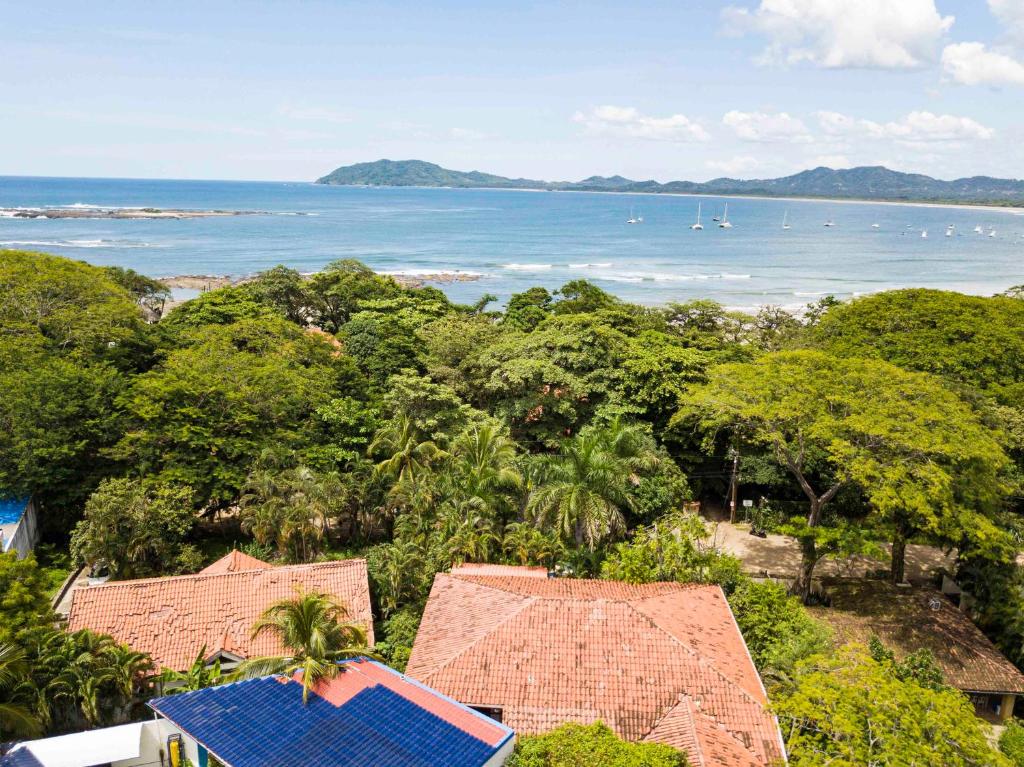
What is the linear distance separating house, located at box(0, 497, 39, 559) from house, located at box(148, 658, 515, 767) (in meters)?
11.0

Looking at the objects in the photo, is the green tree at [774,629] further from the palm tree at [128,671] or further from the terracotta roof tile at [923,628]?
the palm tree at [128,671]

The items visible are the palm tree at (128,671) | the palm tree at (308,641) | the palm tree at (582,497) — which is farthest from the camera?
the palm tree at (582,497)

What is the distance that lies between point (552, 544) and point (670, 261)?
82.8 meters

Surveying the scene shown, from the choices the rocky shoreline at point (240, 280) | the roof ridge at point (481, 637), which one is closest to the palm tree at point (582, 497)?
the roof ridge at point (481, 637)

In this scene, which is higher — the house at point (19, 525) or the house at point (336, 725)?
the house at point (336, 725)

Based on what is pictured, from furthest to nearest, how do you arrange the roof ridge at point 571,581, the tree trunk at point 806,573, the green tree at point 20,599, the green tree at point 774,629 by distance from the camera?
the tree trunk at point 806,573 → the roof ridge at point 571,581 → the green tree at point 774,629 → the green tree at point 20,599

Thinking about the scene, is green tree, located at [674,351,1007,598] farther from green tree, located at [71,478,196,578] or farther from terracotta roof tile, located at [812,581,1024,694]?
green tree, located at [71,478,196,578]

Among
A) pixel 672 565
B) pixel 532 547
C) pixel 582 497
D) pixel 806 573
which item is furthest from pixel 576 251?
pixel 672 565

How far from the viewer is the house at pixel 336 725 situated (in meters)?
10.2

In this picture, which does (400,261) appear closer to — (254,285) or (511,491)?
(254,285)

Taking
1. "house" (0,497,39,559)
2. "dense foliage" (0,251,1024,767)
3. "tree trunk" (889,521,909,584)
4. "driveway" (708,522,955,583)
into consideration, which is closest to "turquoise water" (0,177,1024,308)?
"dense foliage" (0,251,1024,767)

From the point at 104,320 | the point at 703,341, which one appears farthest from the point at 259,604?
the point at 703,341

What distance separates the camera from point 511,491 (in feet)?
65.8

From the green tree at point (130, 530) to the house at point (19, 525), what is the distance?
5.65ft
